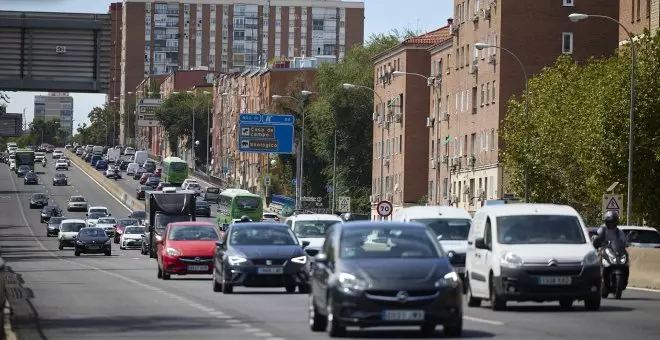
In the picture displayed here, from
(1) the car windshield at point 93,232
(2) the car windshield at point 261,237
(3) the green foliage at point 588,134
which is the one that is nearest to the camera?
(2) the car windshield at point 261,237

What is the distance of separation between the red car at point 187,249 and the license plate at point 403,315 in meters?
22.5

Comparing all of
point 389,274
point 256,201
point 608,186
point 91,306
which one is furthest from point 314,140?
point 389,274

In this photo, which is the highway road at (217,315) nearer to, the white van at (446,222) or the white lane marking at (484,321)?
the white lane marking at (484,321)

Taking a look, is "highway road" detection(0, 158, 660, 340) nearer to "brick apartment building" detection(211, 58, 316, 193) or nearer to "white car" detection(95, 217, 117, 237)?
"white car" detection(95, 217, 117, 237)

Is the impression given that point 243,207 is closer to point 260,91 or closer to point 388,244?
point 388,244

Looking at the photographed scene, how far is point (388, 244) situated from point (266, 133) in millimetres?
77122

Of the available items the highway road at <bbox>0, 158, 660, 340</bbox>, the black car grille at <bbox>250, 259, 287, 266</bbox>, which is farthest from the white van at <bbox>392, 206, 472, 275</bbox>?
the black car grille at <bbox>250, 259, 287, 266</bbox>

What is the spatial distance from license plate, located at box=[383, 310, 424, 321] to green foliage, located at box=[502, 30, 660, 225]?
142 feet

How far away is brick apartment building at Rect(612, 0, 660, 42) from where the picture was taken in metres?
75.7

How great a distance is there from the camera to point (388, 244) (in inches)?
868

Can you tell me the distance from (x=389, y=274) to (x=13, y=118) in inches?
3883

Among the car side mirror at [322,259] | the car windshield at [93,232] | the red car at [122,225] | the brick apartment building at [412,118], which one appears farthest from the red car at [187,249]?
the brick apartment building at [412,118]

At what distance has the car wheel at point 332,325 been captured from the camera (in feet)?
69.7

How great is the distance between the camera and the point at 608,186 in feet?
212
